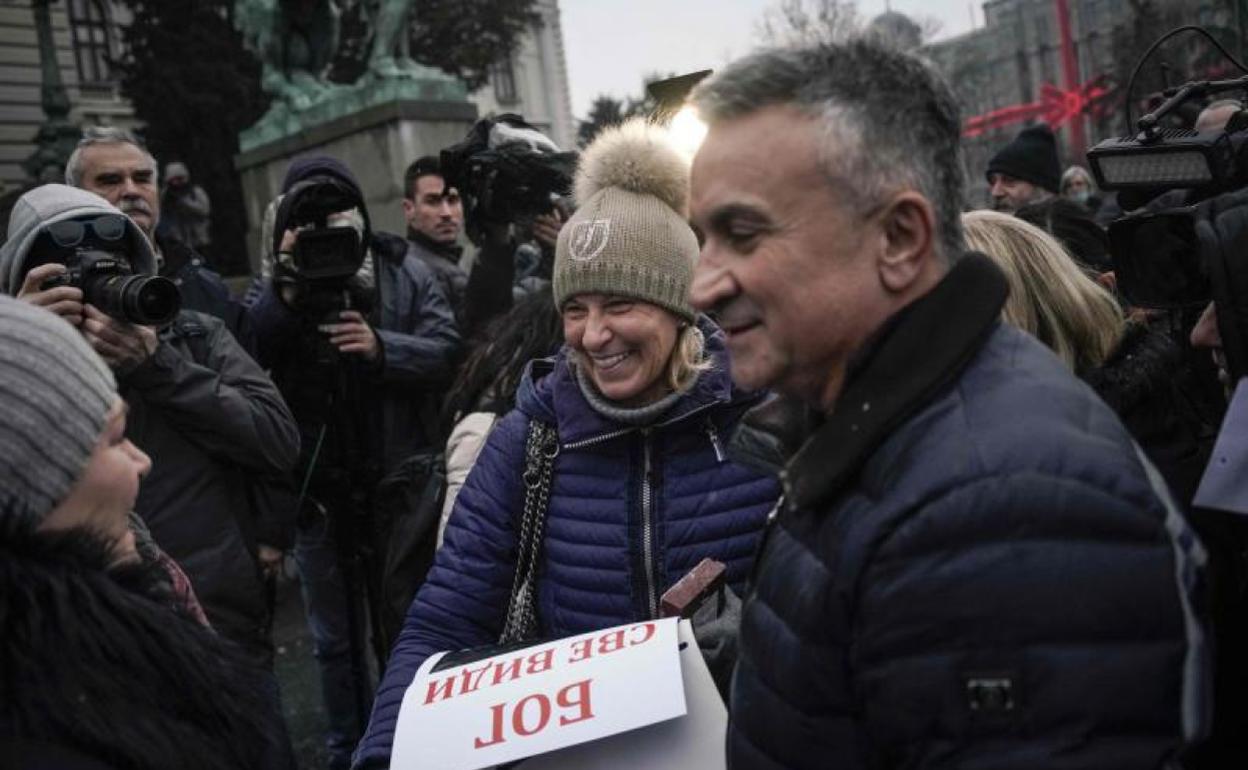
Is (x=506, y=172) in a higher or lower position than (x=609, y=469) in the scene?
higher

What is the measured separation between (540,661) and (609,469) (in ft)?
1.66

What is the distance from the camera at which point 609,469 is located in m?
2.23

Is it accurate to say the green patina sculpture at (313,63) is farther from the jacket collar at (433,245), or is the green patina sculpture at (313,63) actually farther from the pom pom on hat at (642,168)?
the pom pom on hat at (642,168)

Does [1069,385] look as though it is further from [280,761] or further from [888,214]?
[280,761]

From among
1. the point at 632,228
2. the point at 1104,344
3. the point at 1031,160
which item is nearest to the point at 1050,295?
the point at 1104,344

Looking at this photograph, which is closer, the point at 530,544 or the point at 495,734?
the point at 495,734

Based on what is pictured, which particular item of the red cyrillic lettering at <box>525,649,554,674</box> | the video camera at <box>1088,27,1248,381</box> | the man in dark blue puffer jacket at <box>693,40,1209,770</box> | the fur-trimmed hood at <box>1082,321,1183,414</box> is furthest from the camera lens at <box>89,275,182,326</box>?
the fur-trimmed hood at <box>1082,321,1183,414</box>

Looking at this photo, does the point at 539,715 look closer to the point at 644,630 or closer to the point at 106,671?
the point at 644,630

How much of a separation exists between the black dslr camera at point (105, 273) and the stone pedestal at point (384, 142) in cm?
532

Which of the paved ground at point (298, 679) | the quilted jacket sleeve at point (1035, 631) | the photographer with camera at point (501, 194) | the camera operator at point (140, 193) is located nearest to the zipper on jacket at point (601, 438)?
the quilted jacket sleeve at point (1035, 631)

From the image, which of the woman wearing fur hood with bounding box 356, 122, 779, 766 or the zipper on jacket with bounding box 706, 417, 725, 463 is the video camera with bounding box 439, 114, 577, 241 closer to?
the woman wearing fur hood with bounding box 356, 122, 779, 766

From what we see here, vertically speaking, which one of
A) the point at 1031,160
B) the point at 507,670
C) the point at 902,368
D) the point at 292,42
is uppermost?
the point at 292,42

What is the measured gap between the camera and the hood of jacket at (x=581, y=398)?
224cm

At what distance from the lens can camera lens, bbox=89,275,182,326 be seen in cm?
254
